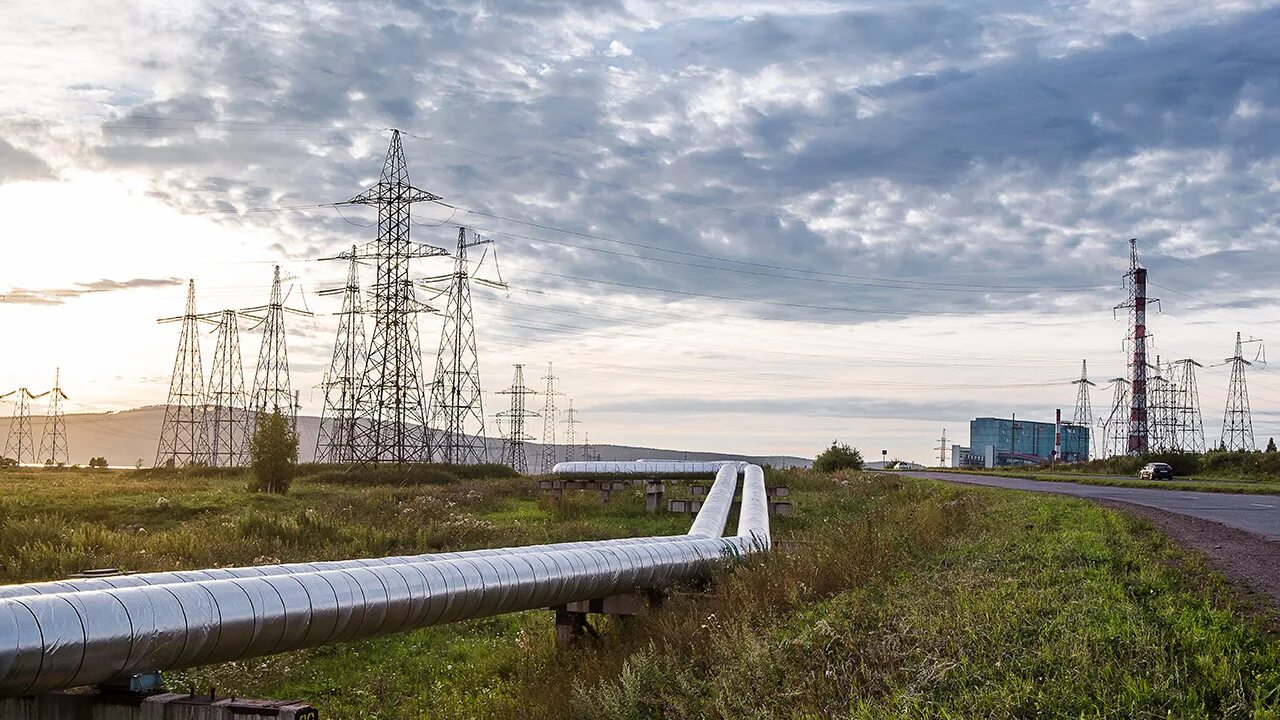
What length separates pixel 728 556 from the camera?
13.7 metres

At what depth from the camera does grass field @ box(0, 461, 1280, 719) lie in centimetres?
652

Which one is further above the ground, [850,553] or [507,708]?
[850,553]

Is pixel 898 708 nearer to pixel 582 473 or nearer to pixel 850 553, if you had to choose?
pixel 850 553

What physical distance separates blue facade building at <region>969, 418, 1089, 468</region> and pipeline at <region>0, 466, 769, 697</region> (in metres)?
143

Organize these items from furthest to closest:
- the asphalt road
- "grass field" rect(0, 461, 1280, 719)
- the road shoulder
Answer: the asphalt road → the road shoulder → "grass field" rect(0, 461, 1280, 719)

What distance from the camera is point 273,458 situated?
36562mm

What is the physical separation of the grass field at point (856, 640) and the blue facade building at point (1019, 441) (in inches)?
5303

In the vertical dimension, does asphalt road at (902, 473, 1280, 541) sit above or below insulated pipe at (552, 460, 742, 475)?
below

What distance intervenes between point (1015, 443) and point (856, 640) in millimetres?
153120

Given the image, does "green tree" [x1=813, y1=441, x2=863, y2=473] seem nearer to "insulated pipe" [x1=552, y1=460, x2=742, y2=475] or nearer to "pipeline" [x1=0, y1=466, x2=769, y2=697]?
"insulated pipe" [x1=552, y1=460, x2=742, y2=475]

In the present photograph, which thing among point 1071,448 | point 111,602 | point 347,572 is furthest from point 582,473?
point 1071,448

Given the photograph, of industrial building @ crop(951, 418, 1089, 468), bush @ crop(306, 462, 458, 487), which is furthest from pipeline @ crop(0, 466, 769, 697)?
industrial building @ crop(951, 418, 1089, 468)

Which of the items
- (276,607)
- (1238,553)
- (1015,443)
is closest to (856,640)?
(276,607)

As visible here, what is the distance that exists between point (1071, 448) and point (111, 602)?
15885 centimetres
